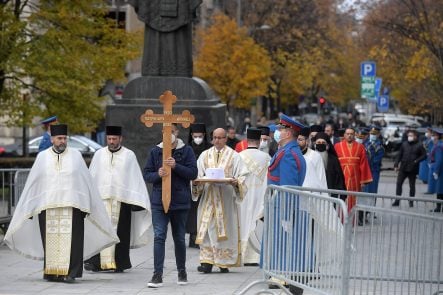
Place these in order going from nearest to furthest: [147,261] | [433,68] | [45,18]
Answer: [147,261], [45,18], [433,68]

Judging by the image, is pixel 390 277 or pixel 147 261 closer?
pixel 390 277

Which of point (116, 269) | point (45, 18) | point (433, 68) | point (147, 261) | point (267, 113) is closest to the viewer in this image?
point (116, 269)

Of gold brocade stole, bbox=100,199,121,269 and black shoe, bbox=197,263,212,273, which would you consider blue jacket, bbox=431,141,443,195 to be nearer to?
black shoe, bbox=197,263,212,273

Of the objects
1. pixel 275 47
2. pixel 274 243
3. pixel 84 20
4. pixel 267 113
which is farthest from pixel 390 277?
pixel 267 113

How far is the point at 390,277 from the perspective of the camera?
10.1m

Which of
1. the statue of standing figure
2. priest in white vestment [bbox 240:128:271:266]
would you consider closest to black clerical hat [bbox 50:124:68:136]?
priest in white vestment [bbox 240:128:271:266]

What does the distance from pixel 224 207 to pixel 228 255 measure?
56 cm

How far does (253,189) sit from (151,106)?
564cm

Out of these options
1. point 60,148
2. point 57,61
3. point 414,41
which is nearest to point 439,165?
point 57,61

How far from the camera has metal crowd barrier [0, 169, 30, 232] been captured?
1845 cm

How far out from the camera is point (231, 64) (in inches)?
2078

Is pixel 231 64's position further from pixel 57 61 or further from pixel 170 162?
pixel 170 162

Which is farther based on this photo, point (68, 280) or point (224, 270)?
point (224, 270)

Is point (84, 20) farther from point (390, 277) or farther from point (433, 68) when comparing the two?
point (390, 277)
